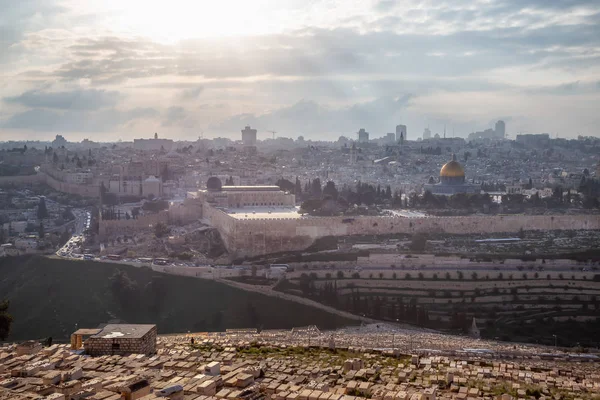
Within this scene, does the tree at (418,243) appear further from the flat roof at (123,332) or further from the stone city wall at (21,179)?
the stone city wall at (21,179)

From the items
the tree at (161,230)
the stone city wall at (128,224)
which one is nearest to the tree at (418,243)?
the tree at (161,230)

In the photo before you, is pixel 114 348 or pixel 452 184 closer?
pixel 114 348

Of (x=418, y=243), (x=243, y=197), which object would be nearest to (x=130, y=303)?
(x=418, y=243)

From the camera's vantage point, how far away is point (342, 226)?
1083 inches

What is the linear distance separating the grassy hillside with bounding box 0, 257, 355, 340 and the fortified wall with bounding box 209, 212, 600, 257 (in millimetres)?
3449

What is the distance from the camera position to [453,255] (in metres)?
24.4

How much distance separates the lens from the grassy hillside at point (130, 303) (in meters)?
20.3

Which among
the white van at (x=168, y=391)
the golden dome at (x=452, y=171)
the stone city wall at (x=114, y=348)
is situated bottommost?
the stone city wall at (x=114, y=348)

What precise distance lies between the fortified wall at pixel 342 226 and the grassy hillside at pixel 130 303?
345cm

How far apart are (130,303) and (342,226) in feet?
29.2

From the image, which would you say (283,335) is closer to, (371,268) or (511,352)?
(511,352)

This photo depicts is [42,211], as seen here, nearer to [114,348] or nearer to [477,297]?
[477,297]

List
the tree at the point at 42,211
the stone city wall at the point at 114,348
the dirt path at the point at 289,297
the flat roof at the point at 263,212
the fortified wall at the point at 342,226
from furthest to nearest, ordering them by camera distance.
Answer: the tree at the point at 42,211
the flat roof at the point at 263,212
the fortified wall at the point at 342,226
the dirt path at the point at 289,297
the stone city wall at the point at 114,348

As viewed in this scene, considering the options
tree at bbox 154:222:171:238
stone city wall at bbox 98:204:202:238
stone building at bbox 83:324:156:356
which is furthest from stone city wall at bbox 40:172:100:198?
stone building at bbox 83:324:156:356
